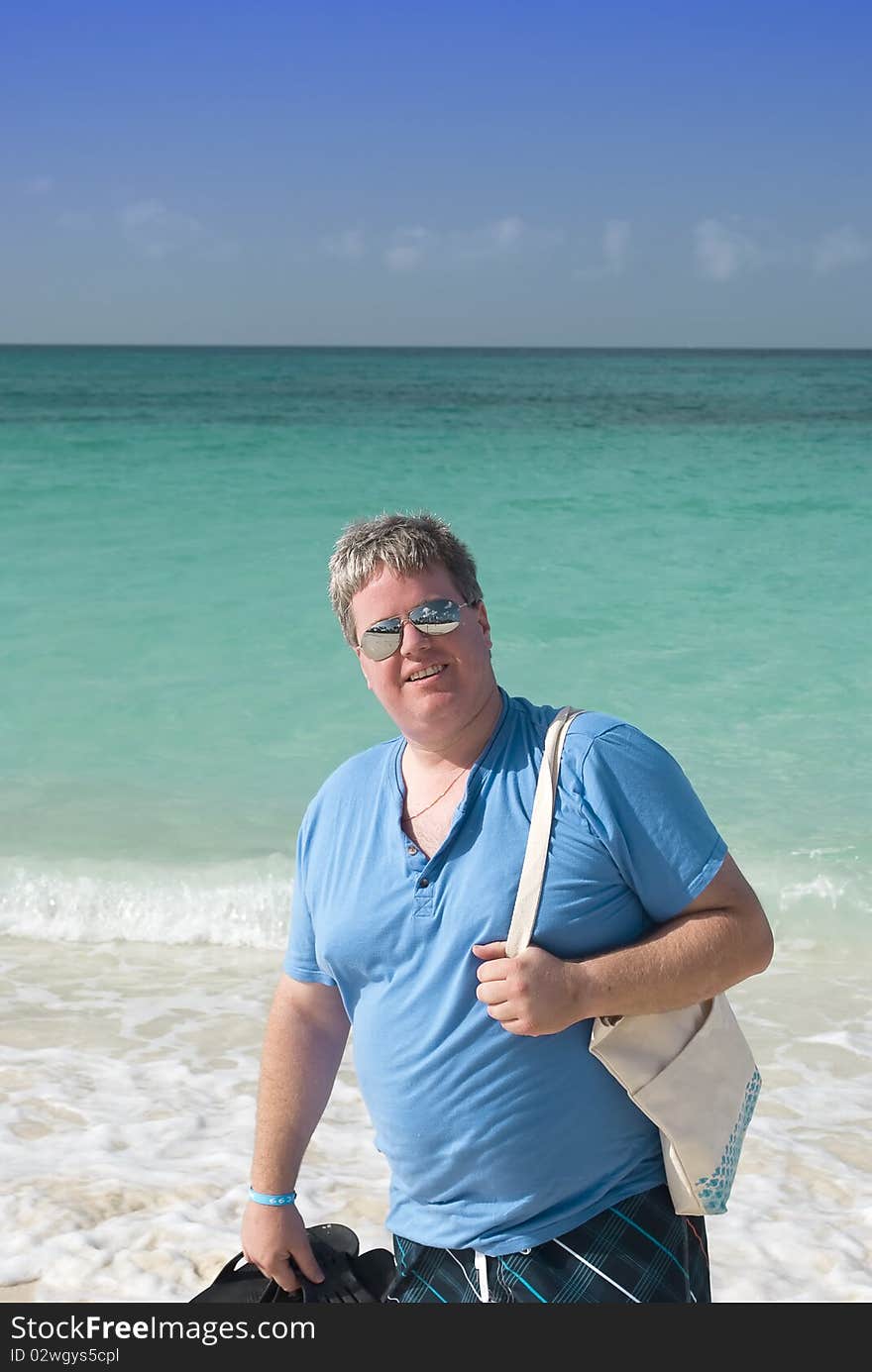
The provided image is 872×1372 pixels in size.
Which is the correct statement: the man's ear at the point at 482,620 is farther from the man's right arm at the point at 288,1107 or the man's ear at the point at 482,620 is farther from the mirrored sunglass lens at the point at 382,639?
the man's right arm at the point at 288,1107

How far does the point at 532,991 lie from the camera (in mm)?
1870

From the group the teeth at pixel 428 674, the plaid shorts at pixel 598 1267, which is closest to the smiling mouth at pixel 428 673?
the teeth at pixel 428 674

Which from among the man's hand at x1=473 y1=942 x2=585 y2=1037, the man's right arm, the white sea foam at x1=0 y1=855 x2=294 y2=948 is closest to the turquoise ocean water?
the white sea foam at x1=0 y1=855 x2=294 y2=948

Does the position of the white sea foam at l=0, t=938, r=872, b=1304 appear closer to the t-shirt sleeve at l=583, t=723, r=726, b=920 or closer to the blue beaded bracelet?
the blue beaded bracelet

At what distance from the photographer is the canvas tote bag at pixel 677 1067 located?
1.94m

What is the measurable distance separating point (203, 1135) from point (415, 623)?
266 centimetres

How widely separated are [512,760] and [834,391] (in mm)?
55105

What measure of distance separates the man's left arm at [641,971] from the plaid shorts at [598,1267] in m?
0.32

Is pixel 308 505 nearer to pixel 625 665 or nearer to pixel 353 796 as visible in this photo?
pixel 625 665

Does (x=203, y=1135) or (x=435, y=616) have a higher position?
(x=435, y=616)

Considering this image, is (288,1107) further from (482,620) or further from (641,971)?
(482,620)

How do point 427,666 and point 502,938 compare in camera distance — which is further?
point 427,666

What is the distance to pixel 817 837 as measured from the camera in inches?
288

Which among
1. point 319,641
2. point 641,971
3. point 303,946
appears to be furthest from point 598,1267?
point 319,641
